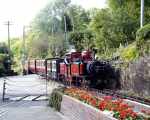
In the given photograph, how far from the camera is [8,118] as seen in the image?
1730 cm

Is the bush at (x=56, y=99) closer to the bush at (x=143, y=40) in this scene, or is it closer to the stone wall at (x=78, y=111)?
the stone wall at (x=78, y=111)

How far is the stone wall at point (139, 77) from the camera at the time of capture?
24.1m

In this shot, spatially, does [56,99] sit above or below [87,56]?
below

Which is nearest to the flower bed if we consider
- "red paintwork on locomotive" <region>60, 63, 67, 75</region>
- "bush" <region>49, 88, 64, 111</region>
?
"bush" <region>49, 88, 64, 111</region>

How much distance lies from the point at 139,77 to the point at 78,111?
461 inches

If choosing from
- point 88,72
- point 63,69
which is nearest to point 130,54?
point 88,72

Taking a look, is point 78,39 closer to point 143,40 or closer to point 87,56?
point 87,56

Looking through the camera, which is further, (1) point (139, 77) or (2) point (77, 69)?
(2) point (77, 69)

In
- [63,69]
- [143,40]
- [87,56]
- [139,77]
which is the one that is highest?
[143,40]

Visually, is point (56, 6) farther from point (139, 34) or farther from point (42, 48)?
point (139, 34)

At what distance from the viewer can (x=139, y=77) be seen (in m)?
25.4

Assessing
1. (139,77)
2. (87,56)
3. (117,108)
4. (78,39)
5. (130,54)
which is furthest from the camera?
(78,39)

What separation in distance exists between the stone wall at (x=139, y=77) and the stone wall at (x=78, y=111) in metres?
7.70

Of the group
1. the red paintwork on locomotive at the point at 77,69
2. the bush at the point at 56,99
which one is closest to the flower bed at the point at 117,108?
the bush at the point at 56,99
